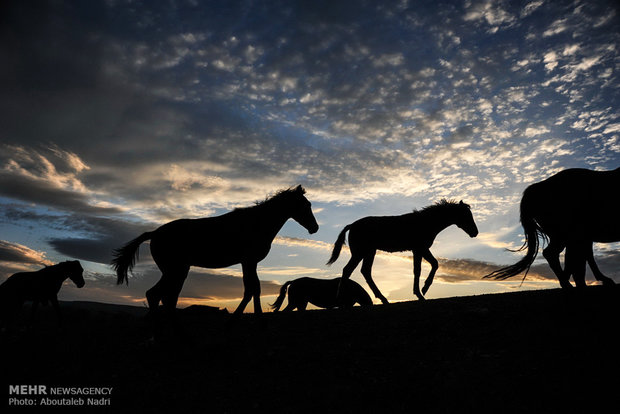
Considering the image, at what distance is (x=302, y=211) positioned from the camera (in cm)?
895

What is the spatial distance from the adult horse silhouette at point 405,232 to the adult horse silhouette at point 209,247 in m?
5.11

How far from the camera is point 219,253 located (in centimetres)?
759

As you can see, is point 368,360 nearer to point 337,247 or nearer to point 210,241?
point 210,241

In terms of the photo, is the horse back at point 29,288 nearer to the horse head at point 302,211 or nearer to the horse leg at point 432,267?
the horse head at point 302,211

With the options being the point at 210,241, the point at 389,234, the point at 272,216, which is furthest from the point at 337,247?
the point at 210,241

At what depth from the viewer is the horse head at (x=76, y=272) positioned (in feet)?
51.0

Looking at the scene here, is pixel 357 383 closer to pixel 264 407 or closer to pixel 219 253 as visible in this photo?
pixel 264 407

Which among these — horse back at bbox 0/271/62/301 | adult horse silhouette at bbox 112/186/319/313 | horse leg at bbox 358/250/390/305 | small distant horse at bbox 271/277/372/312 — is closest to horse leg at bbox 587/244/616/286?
horse leg at bbox 358/250/390/305

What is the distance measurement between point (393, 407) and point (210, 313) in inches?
269

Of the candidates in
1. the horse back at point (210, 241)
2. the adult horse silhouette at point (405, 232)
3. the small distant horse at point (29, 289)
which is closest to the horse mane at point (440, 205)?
the adult horse silhouette at point (405, 232)

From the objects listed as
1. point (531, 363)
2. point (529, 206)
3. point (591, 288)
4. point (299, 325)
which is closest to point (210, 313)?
point (299, 325)

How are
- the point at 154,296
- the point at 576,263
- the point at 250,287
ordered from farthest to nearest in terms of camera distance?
1. the point at 250,287
2. the point at 154,296
3. the point at 576,263

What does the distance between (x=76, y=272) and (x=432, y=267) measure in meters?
15.3

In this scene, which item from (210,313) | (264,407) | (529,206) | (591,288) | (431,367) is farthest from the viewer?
(210,313)
